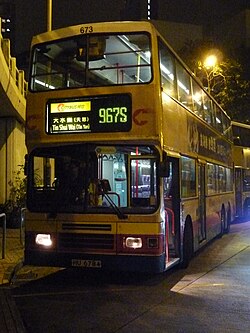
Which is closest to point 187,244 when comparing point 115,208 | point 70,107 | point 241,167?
point 115,208

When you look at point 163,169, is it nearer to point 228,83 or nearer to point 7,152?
Answer: point 7,152

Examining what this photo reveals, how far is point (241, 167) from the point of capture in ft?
74.1

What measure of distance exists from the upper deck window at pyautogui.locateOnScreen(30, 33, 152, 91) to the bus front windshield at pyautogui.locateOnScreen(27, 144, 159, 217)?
1153 mm

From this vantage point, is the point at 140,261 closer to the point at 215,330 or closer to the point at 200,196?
the point at 215,330

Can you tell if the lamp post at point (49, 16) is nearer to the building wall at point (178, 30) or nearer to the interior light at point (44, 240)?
the interior light at point (44, 240)

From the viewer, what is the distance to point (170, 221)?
31.5ft

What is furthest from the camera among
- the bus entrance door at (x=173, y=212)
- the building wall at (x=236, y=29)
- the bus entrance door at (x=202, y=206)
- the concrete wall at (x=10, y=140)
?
the building wall at (x=236, y=29)

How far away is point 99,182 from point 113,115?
1.16m

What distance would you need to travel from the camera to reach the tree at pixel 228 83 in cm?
2919

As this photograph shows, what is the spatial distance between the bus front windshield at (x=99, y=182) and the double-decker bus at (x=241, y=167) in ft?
45.5

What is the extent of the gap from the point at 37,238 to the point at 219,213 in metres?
7.72

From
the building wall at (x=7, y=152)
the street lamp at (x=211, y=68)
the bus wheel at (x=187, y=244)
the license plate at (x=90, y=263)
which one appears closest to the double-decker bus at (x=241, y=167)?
the street lamp at (x=211, y=68)

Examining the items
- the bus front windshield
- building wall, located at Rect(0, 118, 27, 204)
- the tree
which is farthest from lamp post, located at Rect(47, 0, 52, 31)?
the tree

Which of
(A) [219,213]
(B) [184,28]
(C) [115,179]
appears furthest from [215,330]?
(B) [184,28]
